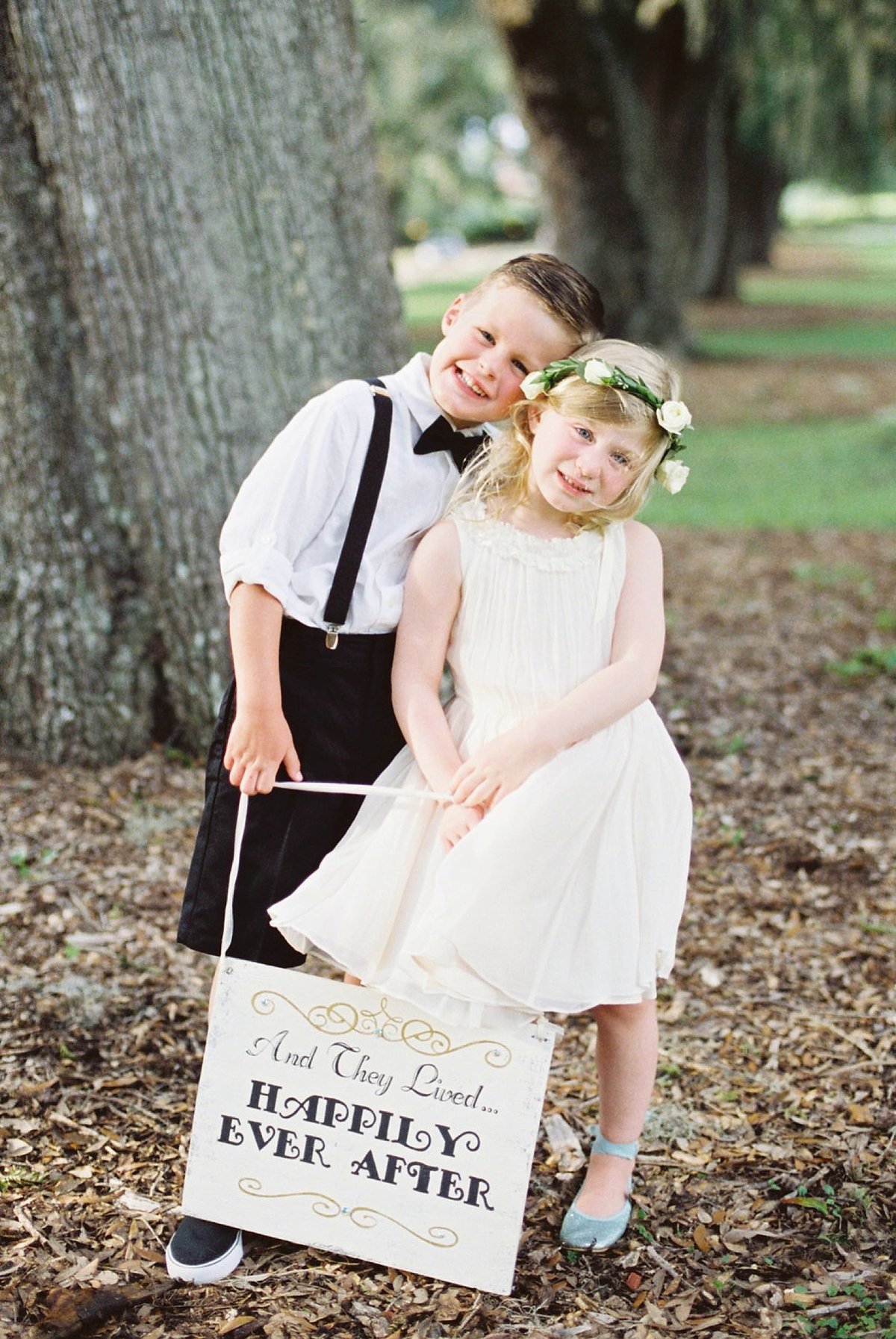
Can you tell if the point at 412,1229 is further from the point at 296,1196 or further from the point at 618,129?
the point at 618,129

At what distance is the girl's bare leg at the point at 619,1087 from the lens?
2.16 meters

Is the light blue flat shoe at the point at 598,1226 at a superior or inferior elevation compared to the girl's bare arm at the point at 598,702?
inferior

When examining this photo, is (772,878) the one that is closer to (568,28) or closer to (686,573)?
(686,573)

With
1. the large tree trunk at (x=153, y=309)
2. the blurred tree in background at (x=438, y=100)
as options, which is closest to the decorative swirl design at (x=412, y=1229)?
the large tree trunk at (x=153, y=309)

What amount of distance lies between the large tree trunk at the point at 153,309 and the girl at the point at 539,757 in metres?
1.47

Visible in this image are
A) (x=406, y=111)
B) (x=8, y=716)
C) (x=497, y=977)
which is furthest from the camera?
(x=406, y=111)

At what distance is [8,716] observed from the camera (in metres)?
3.65

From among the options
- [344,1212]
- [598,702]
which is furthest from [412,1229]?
[598,702]

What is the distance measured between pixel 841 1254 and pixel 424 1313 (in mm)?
702

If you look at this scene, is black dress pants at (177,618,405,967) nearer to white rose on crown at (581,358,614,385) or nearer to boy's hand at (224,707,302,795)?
boy's hand at (224,707,302,795)

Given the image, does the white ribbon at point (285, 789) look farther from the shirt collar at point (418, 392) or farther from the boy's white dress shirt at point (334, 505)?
the shirt collar at point (418, 392)

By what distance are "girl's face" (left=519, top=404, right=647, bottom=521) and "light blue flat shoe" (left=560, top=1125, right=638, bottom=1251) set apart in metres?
1.10

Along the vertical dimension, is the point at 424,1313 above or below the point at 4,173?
below

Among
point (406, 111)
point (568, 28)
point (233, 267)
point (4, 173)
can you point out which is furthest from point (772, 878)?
point (406, 111)
